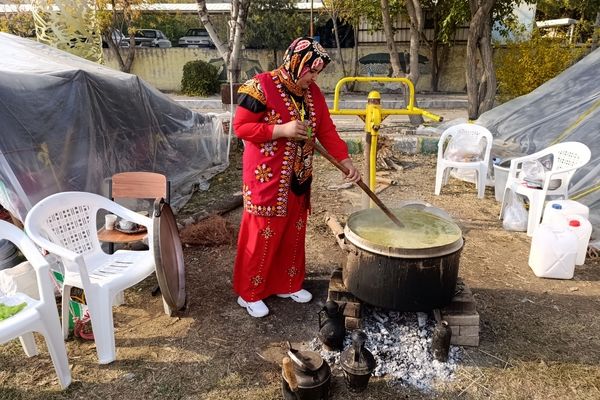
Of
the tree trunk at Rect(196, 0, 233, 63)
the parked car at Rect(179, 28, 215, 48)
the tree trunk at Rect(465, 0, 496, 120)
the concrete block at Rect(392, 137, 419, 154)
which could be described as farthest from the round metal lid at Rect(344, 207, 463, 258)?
the parked car at Rect(179, 28, 215, 48)

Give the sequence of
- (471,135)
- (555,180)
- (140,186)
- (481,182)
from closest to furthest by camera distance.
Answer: (140,186) → (555,180) → (481,182) → (471,135)

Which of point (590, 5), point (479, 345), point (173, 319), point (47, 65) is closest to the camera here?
point (479, 345)

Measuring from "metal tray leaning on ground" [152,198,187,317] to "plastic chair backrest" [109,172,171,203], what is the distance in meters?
0.56

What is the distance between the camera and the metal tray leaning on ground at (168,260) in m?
2.88

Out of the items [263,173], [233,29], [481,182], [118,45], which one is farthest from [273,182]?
[118,45]

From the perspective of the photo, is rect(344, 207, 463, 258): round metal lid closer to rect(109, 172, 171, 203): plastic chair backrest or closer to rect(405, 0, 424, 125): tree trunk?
rect(109, 172, 171, 203): plastic chair backrest

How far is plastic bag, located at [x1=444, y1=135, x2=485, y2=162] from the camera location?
5965 mm

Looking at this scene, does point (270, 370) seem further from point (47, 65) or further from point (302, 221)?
point (47, 65)

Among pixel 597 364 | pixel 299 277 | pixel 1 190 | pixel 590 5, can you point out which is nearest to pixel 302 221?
pixel 299 277

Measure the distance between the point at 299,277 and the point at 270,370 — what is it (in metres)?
0.91

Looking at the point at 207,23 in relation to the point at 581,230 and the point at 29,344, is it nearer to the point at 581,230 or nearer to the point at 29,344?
the point at 29,344

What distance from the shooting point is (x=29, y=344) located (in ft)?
9.48

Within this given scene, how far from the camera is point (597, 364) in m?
2.84

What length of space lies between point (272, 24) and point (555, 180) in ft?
45.7
